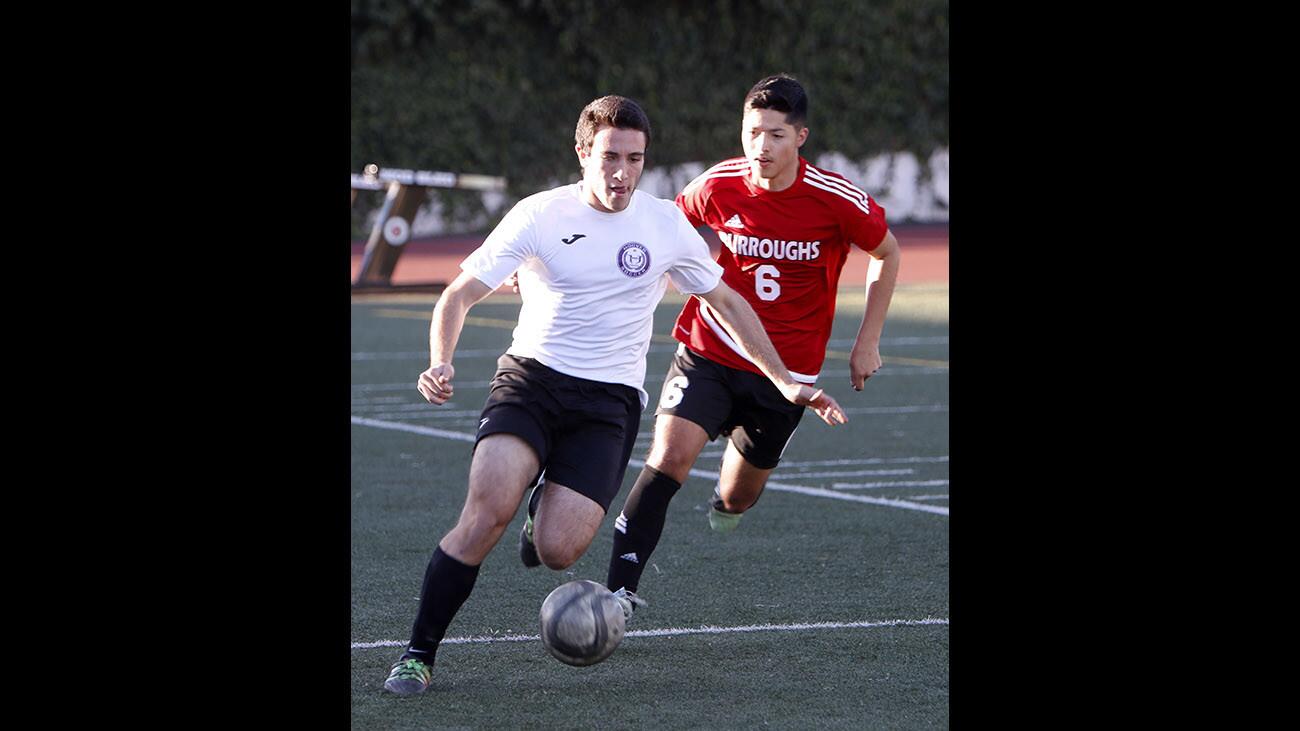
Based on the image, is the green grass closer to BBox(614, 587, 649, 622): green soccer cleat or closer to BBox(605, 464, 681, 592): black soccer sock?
BBox(614, 587, 649, 622): green soccer cleat

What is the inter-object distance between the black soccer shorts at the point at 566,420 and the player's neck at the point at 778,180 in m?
1.36

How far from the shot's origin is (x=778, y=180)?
7348mm

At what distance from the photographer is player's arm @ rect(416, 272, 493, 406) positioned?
5652mm

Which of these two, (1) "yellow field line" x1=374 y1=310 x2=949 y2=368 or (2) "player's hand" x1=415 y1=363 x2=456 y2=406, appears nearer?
(2) "player's hand" x1=415 y1=363 x2=456 y2=406

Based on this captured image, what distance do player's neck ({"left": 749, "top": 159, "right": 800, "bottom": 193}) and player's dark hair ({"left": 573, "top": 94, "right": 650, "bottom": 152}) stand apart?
1.26m

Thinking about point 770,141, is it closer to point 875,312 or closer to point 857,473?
point 875,312

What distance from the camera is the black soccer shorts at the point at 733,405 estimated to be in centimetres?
730

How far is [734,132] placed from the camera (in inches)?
1356

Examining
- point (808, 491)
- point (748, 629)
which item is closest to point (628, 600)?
point (748, 629)

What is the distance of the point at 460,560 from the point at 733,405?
186 cm

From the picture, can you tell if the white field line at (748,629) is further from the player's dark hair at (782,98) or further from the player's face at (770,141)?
the player's dark hair at (782,98)

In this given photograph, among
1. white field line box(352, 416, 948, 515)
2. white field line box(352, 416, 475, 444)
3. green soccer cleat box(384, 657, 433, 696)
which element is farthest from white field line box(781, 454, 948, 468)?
green soccer cleat box(384, 657, 433, 696)
